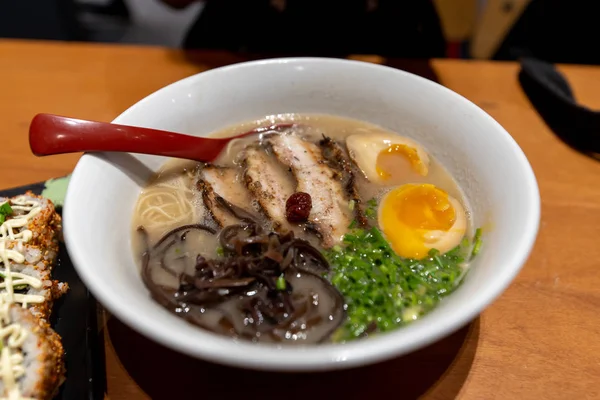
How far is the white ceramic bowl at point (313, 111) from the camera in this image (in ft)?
3.16

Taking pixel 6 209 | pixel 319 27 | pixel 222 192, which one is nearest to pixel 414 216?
pixel 222 192

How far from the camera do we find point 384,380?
1247 millimetres

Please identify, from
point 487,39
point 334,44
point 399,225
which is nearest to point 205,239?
point 399,225

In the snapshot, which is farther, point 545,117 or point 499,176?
point 545,117

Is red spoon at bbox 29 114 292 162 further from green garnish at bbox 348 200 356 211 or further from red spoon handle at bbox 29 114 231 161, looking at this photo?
green garnish at bbox 348 200 356 211

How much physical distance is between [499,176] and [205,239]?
0.90m

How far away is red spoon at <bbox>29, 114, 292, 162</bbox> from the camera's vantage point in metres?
1.37

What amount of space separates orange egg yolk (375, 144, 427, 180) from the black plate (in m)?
1.04

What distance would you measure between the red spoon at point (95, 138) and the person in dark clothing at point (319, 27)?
4.32ft

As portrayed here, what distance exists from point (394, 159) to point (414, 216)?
0.31m

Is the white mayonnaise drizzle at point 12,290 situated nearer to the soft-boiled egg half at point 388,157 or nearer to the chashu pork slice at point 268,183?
the chashu pork slice at point 268,183

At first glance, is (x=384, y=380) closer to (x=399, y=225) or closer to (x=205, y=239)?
(x=399, y=225)

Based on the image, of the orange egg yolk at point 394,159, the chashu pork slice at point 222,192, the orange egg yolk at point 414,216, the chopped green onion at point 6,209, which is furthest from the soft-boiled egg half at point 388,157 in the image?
the chopped green onion at point 6,209

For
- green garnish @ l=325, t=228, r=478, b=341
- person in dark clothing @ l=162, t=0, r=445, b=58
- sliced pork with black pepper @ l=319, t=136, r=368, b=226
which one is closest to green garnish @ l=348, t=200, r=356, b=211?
sliced pork with black pepper @ l=319, t=136, r=368, b=226
